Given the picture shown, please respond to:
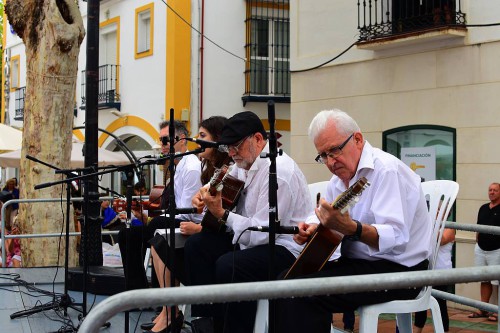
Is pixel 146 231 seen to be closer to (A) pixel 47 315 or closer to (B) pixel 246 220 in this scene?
(A) pixel 47 315

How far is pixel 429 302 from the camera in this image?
3.71 m

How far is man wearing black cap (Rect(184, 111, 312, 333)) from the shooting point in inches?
165

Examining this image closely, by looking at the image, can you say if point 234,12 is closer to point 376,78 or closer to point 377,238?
point 376,78

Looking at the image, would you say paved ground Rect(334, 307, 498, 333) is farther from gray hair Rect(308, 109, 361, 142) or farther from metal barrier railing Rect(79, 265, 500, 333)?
metal barrier railing Rect(79, 265, 500, 333)

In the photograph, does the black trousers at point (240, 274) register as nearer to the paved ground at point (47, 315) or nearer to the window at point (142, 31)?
the paved ground at point (47, 315)

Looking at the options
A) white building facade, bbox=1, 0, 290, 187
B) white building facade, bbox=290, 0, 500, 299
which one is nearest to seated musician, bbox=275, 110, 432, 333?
white building facade, bbox=290, 0, 500, 299

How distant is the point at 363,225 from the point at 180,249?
2147 millimetres

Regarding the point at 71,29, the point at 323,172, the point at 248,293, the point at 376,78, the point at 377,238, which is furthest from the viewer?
the point at 323,172

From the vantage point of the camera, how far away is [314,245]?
366 cm

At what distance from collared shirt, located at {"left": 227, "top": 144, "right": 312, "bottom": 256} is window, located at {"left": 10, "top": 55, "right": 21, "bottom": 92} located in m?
25.7

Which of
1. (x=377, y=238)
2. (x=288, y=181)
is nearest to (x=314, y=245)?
(x=377, y=238)

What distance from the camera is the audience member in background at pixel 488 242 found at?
977 cm

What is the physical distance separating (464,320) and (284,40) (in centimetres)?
1186

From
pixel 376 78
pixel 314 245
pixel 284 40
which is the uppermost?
pixel 284 40
